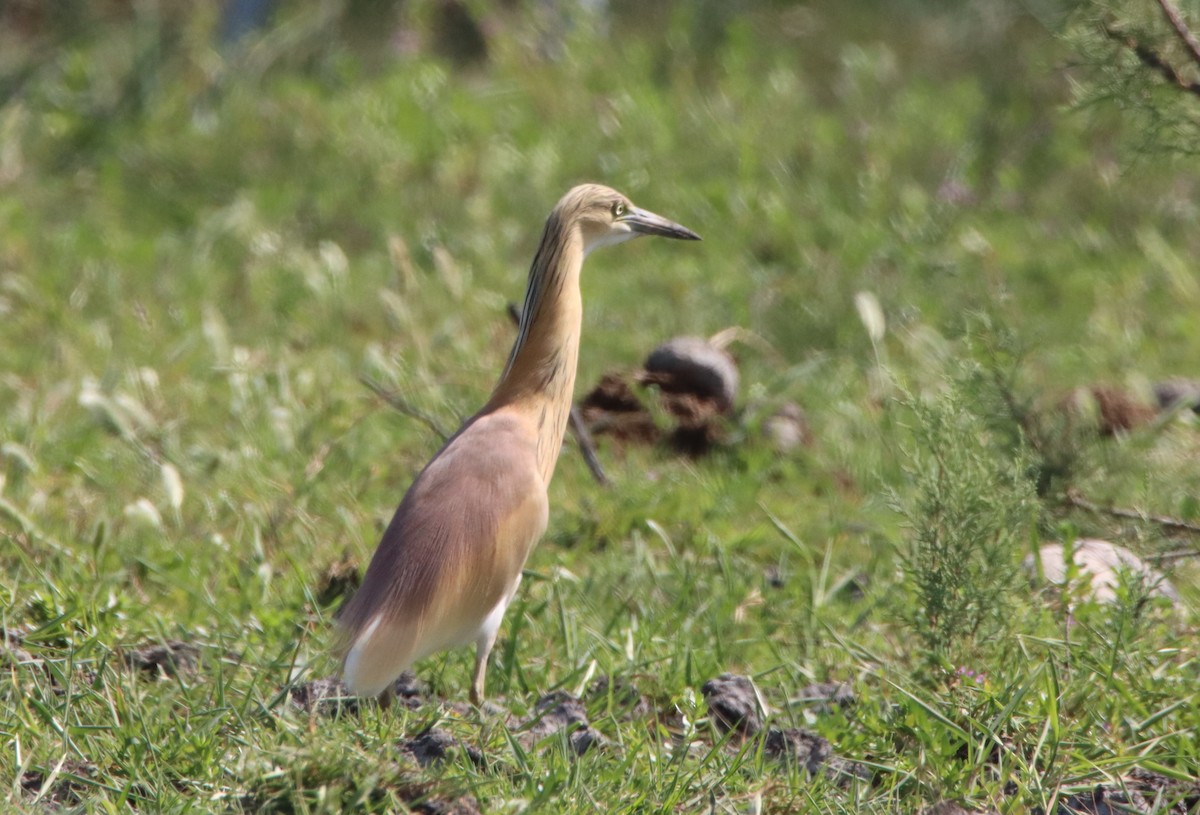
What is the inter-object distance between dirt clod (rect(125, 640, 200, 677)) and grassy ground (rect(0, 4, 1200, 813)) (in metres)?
0.02

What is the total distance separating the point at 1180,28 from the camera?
372 centimetres

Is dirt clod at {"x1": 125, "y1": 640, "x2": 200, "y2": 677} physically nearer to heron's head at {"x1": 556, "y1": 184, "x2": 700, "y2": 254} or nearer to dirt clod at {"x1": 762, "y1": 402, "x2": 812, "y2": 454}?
heron's head at {"x1": 556, "y1": 184, "x2": 700, "y2": 254}

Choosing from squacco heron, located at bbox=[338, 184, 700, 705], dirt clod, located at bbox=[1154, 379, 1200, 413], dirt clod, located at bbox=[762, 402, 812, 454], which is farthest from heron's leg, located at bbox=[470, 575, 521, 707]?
dirt clod, located at bbox=[1154, 379, 1200, 413]

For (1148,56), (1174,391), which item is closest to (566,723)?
(1148,56)

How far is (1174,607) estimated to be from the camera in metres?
3.88

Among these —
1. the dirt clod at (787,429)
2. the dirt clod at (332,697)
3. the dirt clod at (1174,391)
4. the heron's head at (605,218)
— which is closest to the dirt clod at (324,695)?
the dirt clod at (332,697)

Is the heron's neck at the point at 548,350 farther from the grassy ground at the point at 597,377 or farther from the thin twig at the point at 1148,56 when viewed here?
the thin twig at the point at 1148,56

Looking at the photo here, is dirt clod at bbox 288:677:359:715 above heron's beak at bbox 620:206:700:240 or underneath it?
underneath

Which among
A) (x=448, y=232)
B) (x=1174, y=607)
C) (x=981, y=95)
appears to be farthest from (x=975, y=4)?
(x=1174, y=607)

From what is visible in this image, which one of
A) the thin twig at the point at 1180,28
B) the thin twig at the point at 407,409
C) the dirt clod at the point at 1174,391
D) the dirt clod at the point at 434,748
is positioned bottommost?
the dirt clod at the point at 1174,391

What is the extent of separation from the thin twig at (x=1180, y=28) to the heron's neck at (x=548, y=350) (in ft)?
5.17

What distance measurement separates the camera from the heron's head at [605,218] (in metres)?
3.96

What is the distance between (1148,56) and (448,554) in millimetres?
2189

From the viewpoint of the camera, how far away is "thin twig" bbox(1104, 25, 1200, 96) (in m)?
3.84
